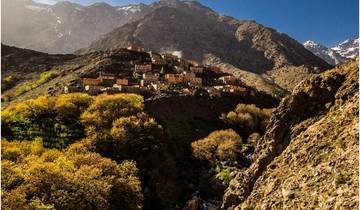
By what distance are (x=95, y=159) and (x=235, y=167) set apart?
27455 mm

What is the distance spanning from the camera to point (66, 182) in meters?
57.5

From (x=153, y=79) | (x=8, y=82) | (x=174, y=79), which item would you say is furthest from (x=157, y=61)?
(x=8, y=82)

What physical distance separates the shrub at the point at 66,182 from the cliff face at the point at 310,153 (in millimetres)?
23583

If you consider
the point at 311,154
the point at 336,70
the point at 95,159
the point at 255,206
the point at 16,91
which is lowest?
the point at 16,91

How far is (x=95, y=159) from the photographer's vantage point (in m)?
70.0

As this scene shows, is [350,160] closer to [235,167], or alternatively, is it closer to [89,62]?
[235,167]

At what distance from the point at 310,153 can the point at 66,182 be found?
115ft

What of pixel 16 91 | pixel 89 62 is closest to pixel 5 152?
pixel 16 91

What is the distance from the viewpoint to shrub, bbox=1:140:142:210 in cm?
5340

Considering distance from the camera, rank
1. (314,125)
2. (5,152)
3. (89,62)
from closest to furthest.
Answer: (314,125) → (5,152) → (89,62)

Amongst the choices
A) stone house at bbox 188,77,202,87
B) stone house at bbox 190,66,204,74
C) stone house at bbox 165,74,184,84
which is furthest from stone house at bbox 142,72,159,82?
stone house at bbox 190,66,204,74

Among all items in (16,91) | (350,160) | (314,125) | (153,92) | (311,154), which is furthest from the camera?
(16,91)

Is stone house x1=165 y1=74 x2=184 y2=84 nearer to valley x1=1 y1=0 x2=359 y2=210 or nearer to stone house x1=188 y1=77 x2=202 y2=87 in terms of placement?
valley x1=1 y1=0 x2=359 y2=210

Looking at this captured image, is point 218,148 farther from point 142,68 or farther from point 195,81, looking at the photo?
point 142,68
